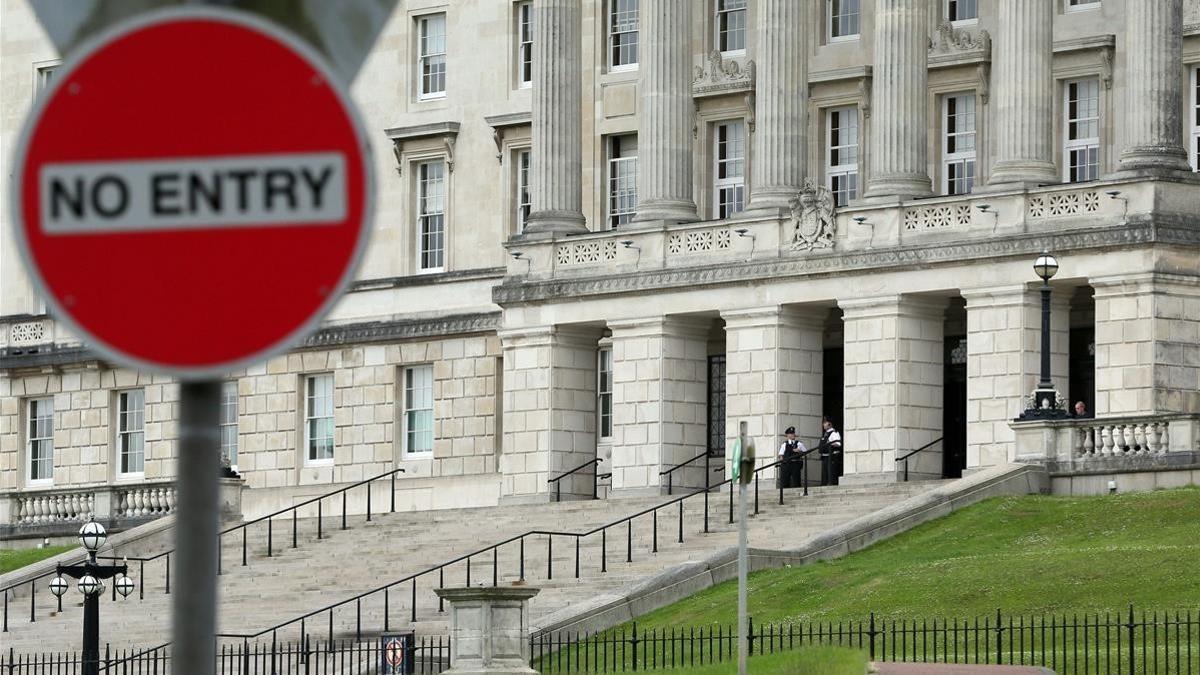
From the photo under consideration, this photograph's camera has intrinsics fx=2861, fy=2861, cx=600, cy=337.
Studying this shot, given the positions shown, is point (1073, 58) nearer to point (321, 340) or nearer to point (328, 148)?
point (321, 340)

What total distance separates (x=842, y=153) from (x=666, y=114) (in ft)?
14.5

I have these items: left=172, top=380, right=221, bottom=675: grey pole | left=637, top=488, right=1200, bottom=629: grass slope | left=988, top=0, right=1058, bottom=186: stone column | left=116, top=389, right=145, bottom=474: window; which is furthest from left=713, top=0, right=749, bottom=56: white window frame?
left=172, top=380, right=221, bottom=675: grey pole

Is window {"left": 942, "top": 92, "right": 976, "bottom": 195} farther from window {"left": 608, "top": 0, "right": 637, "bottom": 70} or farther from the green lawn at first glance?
the green lawn

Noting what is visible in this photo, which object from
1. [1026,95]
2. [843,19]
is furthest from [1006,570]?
[843,19]

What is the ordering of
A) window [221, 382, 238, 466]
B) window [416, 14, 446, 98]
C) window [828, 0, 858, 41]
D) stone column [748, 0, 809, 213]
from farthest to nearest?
1. window [221, 382, 238, 466]
2. window [416, 14, 446, 98]
3. window [828, 0, 858, 41]
4. stone column [748, 0, 809, 213]

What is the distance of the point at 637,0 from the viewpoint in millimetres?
70875

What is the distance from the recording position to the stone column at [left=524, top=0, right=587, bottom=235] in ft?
223

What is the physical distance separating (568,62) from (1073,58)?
12.3 metres

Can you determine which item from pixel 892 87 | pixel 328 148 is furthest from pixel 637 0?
pixel 328 148

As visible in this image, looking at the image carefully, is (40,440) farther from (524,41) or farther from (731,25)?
(731,25)

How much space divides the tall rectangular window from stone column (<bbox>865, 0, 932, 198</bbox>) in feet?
9.89

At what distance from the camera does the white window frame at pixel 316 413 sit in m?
75.4

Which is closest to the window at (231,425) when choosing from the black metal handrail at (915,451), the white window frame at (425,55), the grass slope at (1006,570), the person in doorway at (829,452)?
the white window frame at (425,55)

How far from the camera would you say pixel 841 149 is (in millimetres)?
67125
